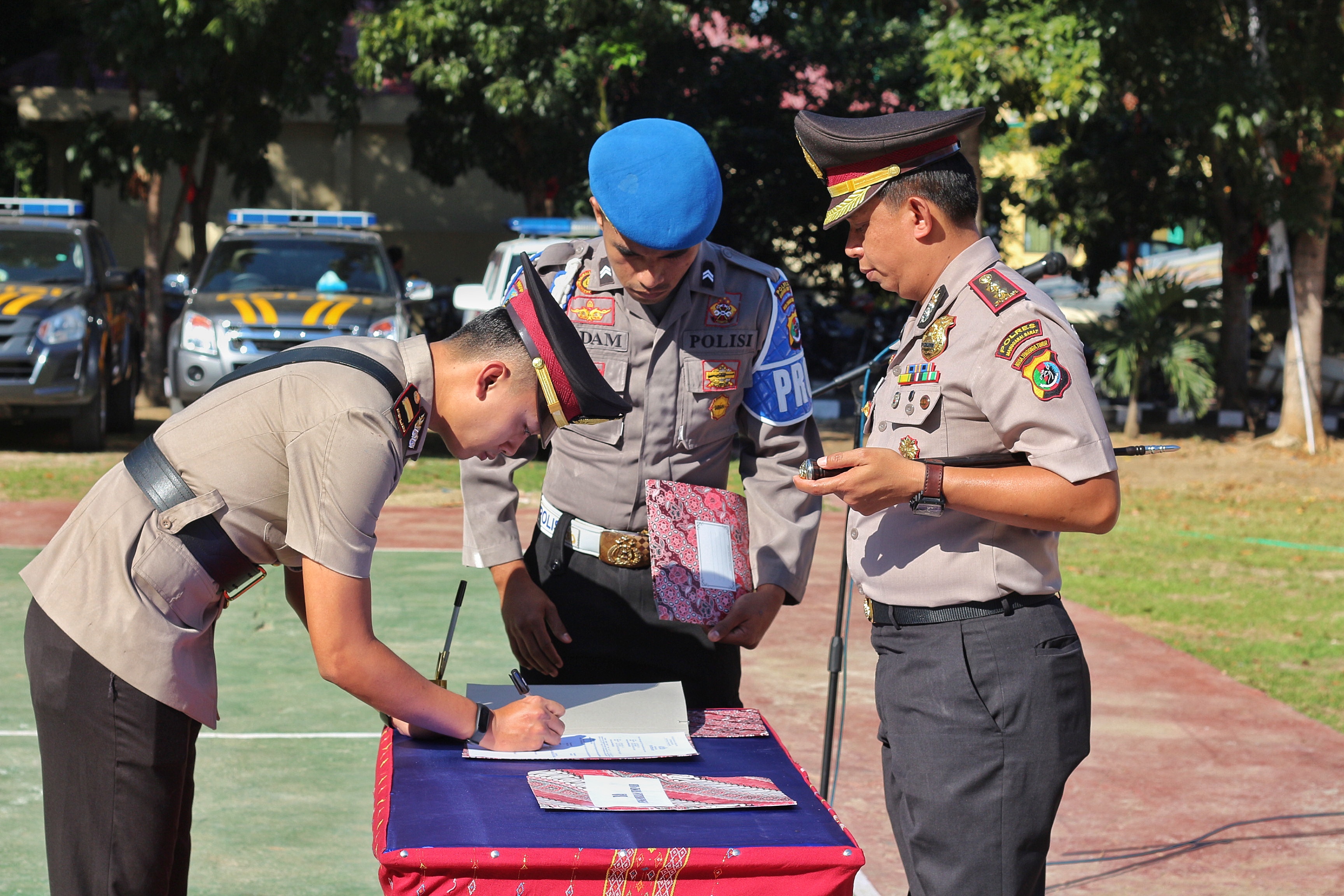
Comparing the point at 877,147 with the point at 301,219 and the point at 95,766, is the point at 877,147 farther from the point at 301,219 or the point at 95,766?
the point at 301,219

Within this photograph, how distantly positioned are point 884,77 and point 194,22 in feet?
32.4

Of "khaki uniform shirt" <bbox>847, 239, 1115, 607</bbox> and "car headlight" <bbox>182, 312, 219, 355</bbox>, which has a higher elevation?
"khaki uniform shirt" <bbox>847, 239, 1115, 607</bbox>

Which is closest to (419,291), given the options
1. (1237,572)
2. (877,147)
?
(1237,572)

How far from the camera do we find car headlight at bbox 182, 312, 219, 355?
11.0m

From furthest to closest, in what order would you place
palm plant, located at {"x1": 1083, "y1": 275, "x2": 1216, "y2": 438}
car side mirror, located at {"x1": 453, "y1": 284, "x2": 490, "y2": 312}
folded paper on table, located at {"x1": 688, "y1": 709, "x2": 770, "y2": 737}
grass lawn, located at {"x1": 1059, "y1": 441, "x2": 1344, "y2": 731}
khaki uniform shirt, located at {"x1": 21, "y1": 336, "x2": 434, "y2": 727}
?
palm plant, located at {"x1": 1083, "y1": 275, "x2": 1216, "y2": 438} < car side mirror, located at {"x1": 453, "y1": 284, "x2": 490, "y2": 312} < grass lawn, located at {"x1": 1059, "y1": 441, "x2": 1344, "y2": 731} < folded paper on table, located at {"x1": 688, "y1": 709, "x2": 770, "y2": 737} < khaki uniform shirt, located at {"x1": 21, "y1": 336, "x2": 434, "y2": 727}

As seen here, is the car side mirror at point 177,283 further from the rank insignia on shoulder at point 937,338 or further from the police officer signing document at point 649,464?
the rank insignia on shoulder at point 937,338

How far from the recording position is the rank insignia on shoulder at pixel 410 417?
214 centimetres

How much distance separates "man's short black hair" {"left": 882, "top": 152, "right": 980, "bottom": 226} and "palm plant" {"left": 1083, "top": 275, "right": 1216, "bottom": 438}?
13.5 metres

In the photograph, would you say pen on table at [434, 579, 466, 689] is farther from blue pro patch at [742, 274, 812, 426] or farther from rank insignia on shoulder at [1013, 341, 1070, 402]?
rank insignia on shoulder at [1013, 341, 1070, 402]

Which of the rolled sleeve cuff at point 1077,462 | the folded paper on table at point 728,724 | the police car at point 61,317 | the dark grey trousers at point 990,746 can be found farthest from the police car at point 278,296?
the rolled sleeve cuff at point 1077,462

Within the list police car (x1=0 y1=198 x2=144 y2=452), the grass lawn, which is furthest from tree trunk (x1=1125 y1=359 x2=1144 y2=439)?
police car (x1=0 y1=198 x2=144 y2=452)

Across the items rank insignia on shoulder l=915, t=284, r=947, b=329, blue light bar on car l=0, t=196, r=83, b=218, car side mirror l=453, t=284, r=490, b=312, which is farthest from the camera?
blue light bar on car l=0, t=196, r=83, b=218

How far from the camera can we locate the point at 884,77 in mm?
19719

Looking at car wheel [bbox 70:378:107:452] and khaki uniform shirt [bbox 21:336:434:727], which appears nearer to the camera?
khaki uniform shirt [bbox 21:336:434:727]
